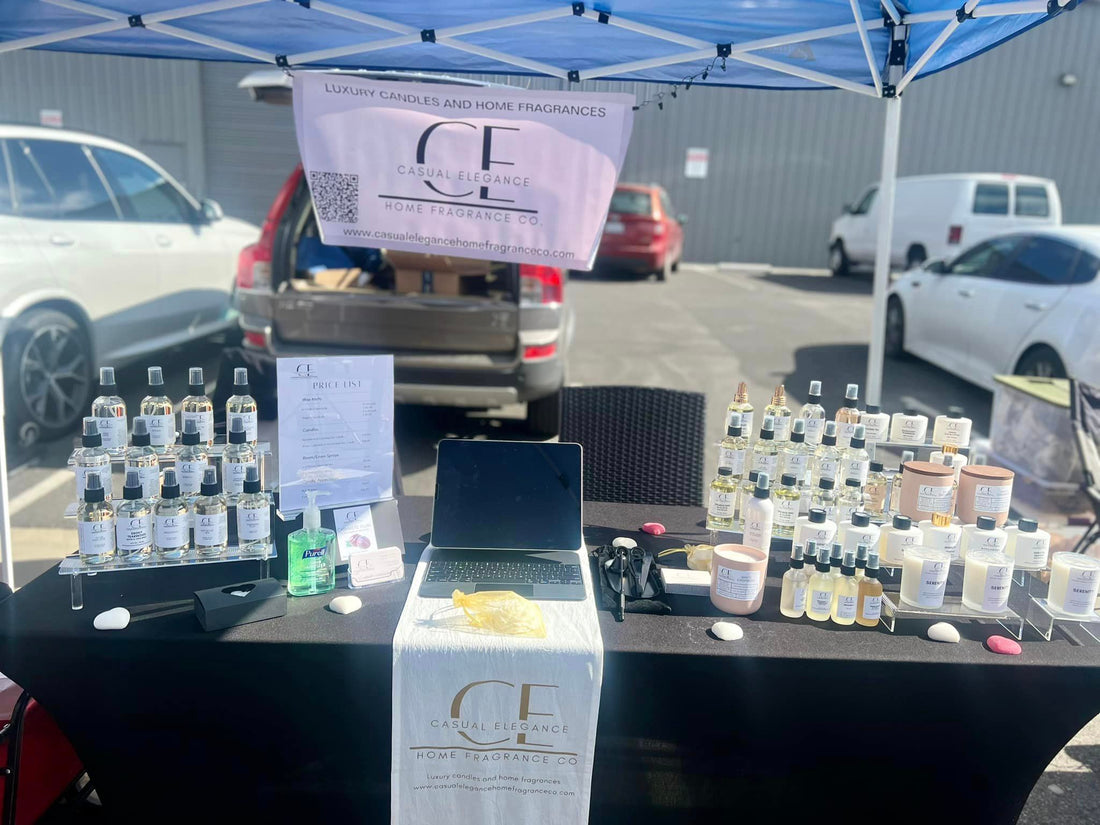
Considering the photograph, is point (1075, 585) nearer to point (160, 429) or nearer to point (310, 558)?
point (310, 558)

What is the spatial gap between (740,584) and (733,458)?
0.44m

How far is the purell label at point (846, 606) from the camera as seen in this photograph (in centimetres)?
186

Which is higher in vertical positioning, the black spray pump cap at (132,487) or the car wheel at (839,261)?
the car wheel at (839,261)

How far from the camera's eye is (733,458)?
224 cm

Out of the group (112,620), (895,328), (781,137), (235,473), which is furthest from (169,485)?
(781,137)

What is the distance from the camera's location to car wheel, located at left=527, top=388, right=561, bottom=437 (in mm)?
4836

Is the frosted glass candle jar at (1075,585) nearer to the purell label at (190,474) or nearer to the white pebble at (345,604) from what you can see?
the white pebble at (345,604)

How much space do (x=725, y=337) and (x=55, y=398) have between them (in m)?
6.25

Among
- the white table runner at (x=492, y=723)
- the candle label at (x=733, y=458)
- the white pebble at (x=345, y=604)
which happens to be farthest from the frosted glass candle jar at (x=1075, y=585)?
the white pebble at (x=345, y=604)

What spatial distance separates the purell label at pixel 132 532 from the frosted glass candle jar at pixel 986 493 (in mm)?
1936

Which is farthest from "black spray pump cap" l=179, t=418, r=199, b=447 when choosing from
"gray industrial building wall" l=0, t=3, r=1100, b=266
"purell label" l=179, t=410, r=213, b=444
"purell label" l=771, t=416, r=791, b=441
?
"gray industrial building wall" l=0, t=3, r=1100, b=266

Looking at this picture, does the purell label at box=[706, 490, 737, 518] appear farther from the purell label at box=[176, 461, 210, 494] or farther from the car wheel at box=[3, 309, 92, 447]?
the car wheel at box=[3, 309, 92, 447]

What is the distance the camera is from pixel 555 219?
269 cm

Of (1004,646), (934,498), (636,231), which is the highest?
(636,231)
